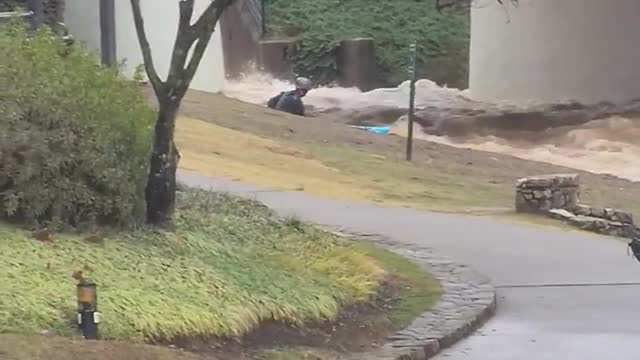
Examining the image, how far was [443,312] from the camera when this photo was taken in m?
9.32

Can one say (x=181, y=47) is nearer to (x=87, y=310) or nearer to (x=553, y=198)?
(x=87, y=310)

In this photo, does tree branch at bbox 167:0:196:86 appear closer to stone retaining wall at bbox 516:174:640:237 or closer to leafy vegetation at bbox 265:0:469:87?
stone retaining wall at bbox 516:174:640:237

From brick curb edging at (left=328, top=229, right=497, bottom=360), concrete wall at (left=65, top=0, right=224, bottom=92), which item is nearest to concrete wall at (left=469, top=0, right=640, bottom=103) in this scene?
concrete wall at (left=65, top=0, right=224, bottom=92)

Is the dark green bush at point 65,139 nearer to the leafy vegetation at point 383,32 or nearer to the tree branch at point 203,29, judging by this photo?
the tree branch at point 203,29

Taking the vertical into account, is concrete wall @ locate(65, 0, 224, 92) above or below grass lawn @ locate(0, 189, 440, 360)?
above

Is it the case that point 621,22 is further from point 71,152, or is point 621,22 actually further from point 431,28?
point 71,152

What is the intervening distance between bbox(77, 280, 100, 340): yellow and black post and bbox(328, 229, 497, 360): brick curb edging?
1559 mm

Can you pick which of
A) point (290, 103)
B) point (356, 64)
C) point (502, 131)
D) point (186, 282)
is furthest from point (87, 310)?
point (356, 64)

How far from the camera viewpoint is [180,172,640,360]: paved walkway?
8.68 meters

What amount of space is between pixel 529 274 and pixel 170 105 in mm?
3558

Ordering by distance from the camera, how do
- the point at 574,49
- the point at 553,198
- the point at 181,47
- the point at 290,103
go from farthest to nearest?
1. the point at 574,49
2. the point at 290,103
3. the point at 553,198
4. the point at 181,47

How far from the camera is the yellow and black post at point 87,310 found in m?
6.86

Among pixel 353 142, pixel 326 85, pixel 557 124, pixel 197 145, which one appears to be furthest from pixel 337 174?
pixel 326 85

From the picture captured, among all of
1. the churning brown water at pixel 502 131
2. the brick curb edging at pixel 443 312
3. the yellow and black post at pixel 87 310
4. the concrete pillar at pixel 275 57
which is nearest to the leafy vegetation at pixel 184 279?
the yellow and black post at pixel 87 310
